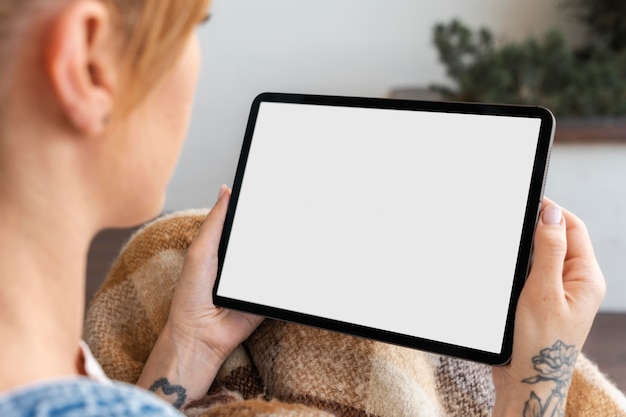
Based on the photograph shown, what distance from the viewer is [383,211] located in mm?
585

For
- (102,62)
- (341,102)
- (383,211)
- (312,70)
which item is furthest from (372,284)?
(312,70)

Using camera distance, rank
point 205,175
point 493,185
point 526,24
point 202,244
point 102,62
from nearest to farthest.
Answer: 1. point 102,62
2. point 493,185
3. point 202,244
4. point 526,24
5. point 205,175

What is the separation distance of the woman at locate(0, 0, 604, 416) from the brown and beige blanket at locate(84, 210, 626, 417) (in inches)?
9.2

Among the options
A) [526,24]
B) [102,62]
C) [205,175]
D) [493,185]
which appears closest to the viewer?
[102,62]

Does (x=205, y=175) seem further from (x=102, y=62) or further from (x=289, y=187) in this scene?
(x=102, y=62)

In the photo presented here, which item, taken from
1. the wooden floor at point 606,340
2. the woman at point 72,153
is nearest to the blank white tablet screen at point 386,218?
the woman at point 72,153

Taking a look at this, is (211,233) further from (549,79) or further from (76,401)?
(549,79)

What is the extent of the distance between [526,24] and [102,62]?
2.19m

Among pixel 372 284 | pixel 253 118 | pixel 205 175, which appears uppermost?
pixel 253 118

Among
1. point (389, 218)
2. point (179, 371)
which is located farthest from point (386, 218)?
point (179, 371)

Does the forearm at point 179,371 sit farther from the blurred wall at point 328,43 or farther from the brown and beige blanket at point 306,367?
the blurred wall at point 328,43

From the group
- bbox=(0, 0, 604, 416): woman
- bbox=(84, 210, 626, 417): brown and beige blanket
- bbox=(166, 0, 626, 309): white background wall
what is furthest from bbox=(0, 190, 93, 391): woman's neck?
bbox=(166, 0, 626, 309): white background wall

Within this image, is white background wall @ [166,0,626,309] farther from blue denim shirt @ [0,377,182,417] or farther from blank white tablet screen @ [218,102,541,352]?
blue denim shirt @ [0,377,182,417]

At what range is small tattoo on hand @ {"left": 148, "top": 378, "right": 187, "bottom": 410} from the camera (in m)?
0.64
